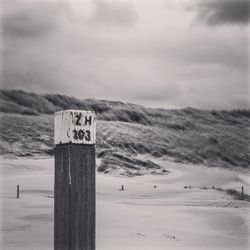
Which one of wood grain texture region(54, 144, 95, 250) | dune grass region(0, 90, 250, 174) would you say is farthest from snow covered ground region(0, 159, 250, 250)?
wood grain texture region(54, 144, 95, 250)

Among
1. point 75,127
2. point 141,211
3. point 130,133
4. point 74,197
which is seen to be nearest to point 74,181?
point 74,197

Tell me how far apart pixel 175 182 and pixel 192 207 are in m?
8.81

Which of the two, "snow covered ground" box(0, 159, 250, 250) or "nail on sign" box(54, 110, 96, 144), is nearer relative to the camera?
"nail on sign" box(54, 110, 96, 144)

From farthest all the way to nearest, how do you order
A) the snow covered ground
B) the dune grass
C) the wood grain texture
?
the dune grass
the snow covered ground
the wood grain texture

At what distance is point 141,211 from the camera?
1781cm

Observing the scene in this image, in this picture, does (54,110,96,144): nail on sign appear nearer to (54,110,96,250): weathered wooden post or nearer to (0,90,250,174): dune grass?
(54,110,96,250): weathered wooden post

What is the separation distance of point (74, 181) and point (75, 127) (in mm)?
274

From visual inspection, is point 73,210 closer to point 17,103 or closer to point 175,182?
point 175,182

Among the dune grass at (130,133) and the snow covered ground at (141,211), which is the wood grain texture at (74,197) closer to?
the snow covered ground at (141,211)

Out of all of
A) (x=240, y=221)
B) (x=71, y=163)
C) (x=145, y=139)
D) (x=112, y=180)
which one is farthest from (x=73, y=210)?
(x=145, y=139)

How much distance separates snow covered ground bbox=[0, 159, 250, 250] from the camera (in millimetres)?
11867

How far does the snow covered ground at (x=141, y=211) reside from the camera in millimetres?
11867

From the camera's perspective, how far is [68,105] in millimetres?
36375

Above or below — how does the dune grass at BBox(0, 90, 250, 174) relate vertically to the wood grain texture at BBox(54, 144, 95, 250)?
above
